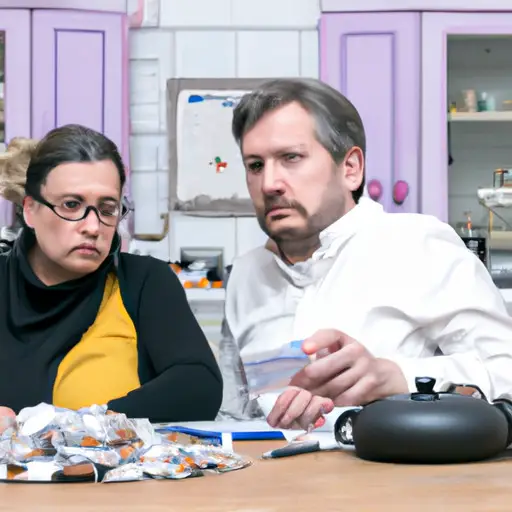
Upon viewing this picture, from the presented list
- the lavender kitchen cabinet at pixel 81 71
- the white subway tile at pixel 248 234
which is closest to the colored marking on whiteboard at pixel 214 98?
the lavender kitchen cabinet at pixel 81 71

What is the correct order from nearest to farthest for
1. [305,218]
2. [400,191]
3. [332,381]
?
[332,381]
[305,218]
[400,191]

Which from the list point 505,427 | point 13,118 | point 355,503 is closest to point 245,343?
point 505,427

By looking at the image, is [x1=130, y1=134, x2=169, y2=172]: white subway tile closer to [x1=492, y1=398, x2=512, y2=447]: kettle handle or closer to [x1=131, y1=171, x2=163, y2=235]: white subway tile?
[x1=131, y1=171, x2=163, y2=235]: white subway tile

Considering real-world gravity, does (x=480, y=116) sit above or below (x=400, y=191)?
above

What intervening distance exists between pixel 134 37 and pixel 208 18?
0.30 m

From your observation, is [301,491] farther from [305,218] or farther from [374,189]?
[374,189]

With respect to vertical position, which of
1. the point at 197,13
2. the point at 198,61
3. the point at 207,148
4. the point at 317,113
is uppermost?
the point at 197,13

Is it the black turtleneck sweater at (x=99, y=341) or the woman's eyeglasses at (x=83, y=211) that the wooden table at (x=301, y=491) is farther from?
the woman's eyeglasses at (x=83, y=211)

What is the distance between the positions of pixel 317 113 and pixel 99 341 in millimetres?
680

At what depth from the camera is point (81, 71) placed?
3.60 metres

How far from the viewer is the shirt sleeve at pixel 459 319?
1.49m

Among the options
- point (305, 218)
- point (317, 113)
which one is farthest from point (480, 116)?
point (305, 218)

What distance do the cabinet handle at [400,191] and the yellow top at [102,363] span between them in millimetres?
1959

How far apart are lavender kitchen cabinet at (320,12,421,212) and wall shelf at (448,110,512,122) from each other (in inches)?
7.6
